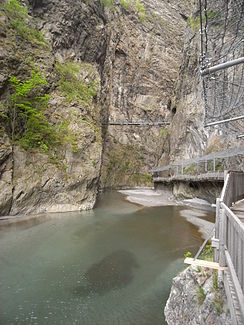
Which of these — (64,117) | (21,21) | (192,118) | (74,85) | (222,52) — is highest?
(21,21)

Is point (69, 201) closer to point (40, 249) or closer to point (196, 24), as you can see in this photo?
point (40, 249)

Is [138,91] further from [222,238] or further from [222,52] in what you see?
[222,238]

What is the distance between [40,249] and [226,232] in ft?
31.2

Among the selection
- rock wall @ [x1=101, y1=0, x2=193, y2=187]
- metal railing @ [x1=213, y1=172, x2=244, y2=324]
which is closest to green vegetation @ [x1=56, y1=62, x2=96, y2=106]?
rock wall @ [x1=101, y1=0, x2=193, y2=187]

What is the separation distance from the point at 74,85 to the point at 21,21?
754 centimetres

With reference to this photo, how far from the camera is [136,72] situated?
2019 inches

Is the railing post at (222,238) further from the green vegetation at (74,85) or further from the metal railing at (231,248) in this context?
the green vegetation at (74,85)

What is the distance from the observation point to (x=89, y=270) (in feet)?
28.1

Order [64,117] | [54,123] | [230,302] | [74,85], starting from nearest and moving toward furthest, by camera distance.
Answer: [230,302] < [54,123] < [64,117] < [74,85]

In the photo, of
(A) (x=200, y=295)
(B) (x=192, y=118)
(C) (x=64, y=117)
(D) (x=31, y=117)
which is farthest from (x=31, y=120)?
(B) (x=192, y=118)

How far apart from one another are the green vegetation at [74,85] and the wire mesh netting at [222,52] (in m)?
13.7

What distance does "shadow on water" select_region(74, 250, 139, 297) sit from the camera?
7.24m

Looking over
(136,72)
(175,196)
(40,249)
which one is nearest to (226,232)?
(40,249)

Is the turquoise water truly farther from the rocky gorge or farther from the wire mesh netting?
the wire mesh netting
